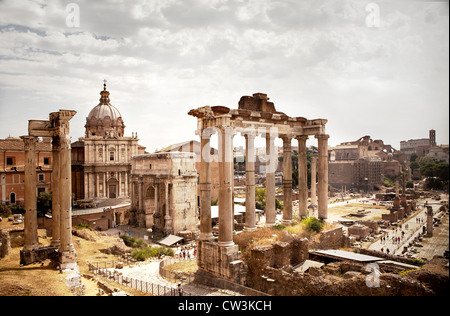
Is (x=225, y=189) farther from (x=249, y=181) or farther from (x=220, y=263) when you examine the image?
(x=249, y=181)

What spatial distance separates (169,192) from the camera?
1315 inches

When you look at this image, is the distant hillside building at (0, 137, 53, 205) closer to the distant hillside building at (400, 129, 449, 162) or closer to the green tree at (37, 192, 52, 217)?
the green tree at (37, 192, 52, 217)

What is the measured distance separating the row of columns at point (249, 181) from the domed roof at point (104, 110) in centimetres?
3633

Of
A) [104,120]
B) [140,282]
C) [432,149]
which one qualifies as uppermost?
[104,120]

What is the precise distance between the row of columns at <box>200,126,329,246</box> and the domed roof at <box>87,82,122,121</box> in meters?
36.3

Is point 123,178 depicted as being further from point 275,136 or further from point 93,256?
point 275,136

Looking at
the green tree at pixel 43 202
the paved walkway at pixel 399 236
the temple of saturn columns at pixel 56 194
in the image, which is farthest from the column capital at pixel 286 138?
the green tree at pixel 43 202

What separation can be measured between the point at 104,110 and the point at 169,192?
22422mm

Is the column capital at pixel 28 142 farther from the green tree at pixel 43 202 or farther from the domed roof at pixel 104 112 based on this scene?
the domed roof at pixel 104 112

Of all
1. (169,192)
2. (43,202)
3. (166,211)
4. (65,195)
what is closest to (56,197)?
(65,195)

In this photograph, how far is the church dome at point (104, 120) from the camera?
157ft
